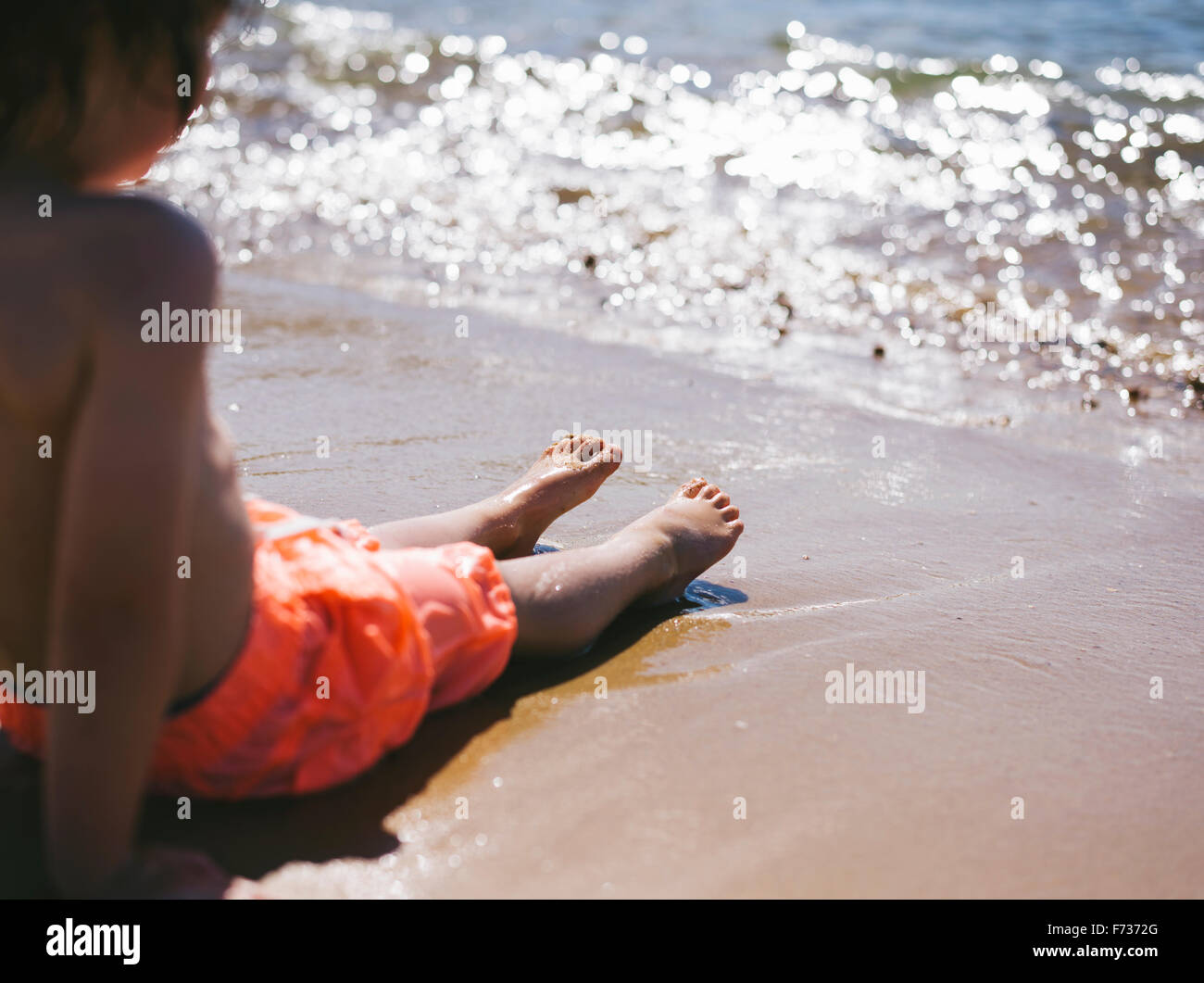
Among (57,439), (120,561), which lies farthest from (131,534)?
(57,439)

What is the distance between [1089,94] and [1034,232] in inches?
110

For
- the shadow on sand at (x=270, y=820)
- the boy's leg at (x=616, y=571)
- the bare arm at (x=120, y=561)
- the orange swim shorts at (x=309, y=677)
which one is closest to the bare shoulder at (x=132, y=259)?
the bare arm at (x=120, y=561)

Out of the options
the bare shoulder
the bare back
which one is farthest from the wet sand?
the bare shoulder

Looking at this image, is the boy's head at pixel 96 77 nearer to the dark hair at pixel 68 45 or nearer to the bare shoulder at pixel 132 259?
the dark hair at pixel 68 45

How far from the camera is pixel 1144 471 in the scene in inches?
136

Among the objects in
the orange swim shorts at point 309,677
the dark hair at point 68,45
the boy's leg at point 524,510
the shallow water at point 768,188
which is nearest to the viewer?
the dark hair at point 68,45

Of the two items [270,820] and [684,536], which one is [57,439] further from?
[684,536]

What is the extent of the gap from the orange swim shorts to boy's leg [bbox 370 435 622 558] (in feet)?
1.37

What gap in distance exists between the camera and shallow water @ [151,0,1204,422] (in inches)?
182

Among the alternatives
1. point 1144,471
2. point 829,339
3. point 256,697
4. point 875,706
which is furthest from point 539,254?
point 256,697

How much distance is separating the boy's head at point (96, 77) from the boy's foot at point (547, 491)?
117 cm

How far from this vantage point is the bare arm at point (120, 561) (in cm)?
135
